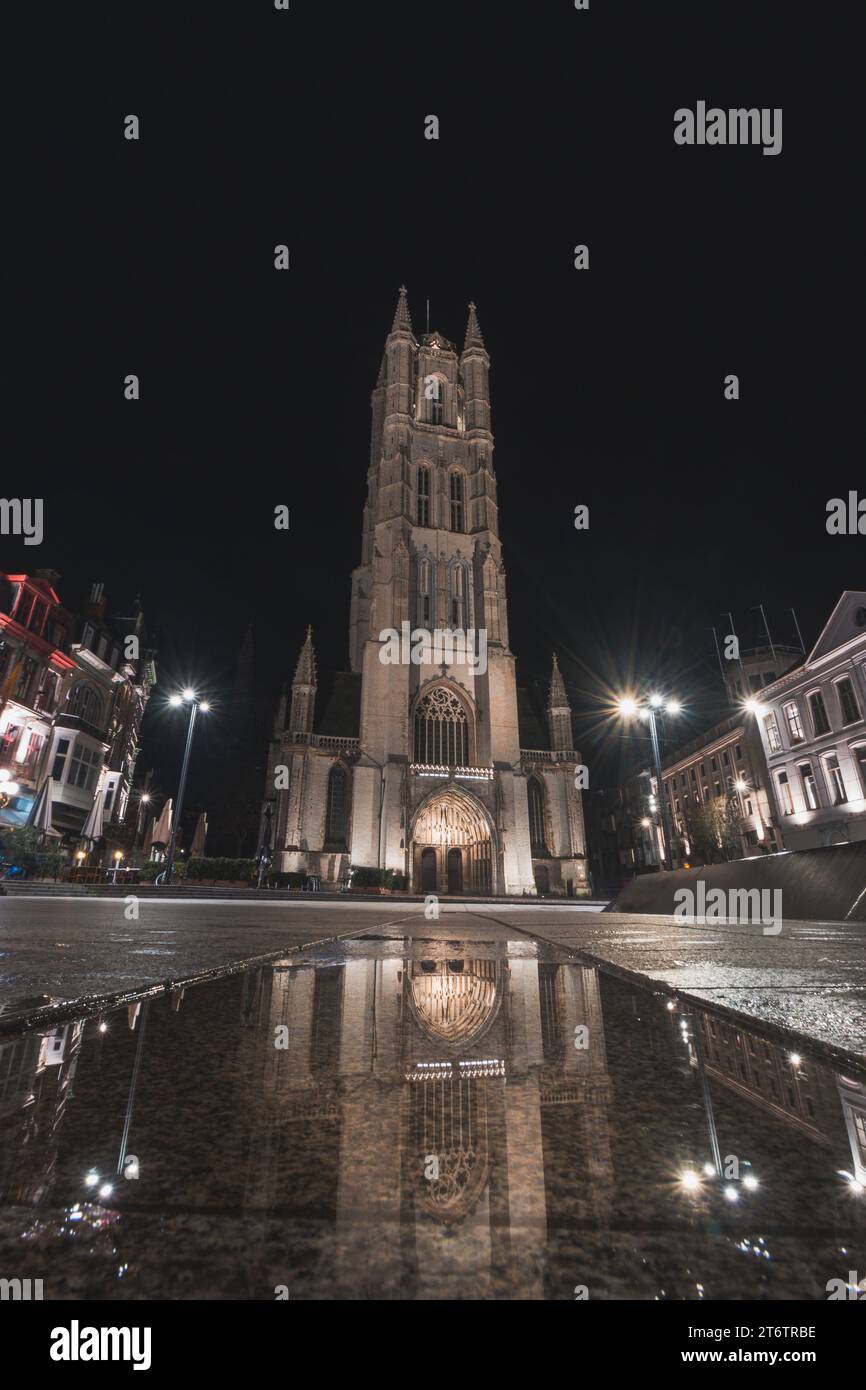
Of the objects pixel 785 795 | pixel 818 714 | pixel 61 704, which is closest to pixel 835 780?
pixel 818 714

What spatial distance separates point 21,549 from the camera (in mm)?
27875

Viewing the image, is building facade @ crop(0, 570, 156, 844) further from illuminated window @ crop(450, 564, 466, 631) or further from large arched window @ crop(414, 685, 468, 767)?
illuminated window @ crop(450, 564, 466, 631)

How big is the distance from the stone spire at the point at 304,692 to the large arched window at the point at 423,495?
33.9 ft

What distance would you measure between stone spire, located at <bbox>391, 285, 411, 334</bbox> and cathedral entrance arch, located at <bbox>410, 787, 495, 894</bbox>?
1276 inches

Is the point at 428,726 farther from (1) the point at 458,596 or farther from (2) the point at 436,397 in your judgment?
(2) the point at 436,397

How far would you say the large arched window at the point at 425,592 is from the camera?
34.5 meters

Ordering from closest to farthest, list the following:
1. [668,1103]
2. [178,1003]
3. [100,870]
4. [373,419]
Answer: [668,1103] < [178,1003] < [100,870] < [373,419]

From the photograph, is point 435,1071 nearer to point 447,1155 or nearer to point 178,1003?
point 447,1155

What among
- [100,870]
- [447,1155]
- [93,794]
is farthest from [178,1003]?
[93,794]

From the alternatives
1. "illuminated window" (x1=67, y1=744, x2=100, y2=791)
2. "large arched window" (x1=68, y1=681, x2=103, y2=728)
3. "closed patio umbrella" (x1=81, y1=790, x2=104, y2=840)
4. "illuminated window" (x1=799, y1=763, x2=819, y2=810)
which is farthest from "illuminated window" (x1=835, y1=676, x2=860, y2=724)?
"large arched window" (x1=68, y1=681, x2=103, y2=728)

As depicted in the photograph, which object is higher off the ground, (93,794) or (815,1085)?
(93,794)

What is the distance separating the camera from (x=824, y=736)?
27.1 metres

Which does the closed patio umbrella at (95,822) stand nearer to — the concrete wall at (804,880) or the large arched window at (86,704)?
the large arched window at (86,704)
